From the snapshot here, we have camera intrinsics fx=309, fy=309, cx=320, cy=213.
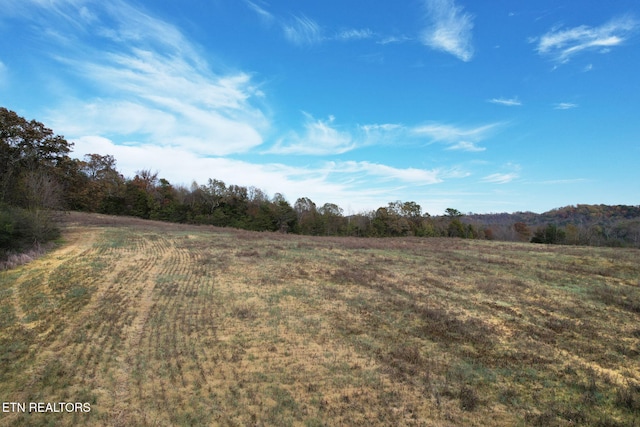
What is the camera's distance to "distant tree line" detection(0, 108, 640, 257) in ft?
84.7

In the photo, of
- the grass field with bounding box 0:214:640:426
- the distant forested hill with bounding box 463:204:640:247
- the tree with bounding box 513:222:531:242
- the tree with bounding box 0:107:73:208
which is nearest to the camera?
the grass field with bounding box 0:214:640:426

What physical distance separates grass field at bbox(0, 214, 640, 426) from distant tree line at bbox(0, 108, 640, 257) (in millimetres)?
16925

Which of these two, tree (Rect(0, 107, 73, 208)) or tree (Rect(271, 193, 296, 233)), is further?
tree (Rect(271, 193, 296, 233))

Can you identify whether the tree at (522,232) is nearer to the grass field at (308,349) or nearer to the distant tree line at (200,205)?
the distant tree line at (200,205)

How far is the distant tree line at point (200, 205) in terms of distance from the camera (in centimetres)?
2581

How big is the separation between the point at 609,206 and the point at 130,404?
572 ft

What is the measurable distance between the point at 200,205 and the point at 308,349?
238 ft

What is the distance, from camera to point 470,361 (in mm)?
7492

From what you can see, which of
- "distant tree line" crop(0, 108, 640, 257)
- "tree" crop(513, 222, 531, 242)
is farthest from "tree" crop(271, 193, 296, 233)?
"tree" crop(513, 222, 531, 242)

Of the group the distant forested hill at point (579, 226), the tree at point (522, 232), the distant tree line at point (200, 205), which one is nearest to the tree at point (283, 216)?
the distant tree line at point (200, 205)

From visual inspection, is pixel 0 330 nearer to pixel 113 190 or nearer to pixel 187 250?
pixel 187 250

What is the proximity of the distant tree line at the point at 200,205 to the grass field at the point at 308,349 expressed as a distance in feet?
55.5

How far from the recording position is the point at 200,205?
244 feet

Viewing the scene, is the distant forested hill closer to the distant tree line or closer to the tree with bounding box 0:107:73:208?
the distant tree line
